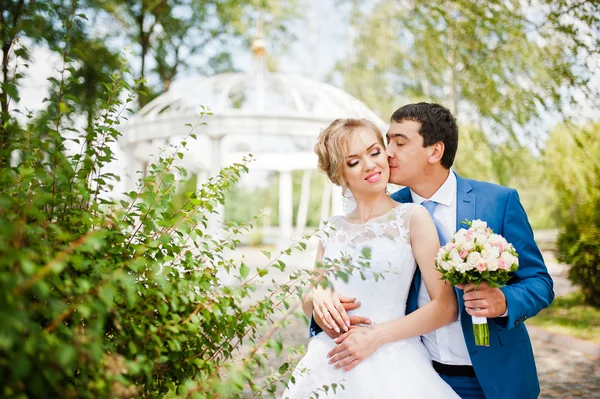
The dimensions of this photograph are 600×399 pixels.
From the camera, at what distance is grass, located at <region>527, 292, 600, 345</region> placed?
6.76 m

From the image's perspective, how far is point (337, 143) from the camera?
274 cm

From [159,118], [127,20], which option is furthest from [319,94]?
[127,20]

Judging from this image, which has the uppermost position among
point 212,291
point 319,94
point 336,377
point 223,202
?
point 319,94

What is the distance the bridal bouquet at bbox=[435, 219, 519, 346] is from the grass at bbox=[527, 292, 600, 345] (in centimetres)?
513

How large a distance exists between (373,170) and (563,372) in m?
4.15

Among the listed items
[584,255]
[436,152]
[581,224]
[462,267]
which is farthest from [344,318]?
[581,224]

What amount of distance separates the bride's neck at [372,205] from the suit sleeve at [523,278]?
63 cm

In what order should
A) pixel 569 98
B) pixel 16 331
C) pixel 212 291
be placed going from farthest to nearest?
pixel 569 98 → pixel 212 291 → pixel 16 331

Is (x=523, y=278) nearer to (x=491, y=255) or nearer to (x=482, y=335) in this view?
(x=482, y=335)

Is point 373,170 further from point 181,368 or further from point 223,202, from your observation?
point 181,368

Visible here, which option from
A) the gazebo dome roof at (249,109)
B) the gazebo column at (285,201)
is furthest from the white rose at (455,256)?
the gazebo column at (285,201)

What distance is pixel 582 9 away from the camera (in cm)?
345

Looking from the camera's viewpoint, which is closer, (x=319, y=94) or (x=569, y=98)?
(x=569, y=98)

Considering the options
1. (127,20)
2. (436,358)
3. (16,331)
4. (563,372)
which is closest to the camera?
(16,331)
